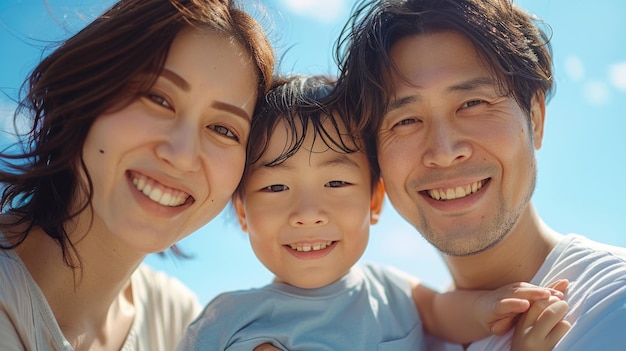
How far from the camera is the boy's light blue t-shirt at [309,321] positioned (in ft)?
9.25

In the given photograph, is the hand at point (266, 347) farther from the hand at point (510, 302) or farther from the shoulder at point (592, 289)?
the shoulder at point (592, 289)

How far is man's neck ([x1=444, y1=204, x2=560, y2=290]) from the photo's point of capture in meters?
3.04

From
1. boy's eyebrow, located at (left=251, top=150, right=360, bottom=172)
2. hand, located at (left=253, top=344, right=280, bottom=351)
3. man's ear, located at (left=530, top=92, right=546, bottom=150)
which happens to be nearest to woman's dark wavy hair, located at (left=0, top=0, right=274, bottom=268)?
boy's eyebrow, located at (left=251, top=150, right=360, bottom=172)

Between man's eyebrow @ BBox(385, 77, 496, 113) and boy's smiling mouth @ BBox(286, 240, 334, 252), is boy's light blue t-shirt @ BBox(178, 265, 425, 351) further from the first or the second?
man's eyebrow @ BBox(385, 77, 496, 113)

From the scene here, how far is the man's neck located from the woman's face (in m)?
1.52

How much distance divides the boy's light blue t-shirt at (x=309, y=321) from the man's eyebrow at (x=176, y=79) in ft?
3.83

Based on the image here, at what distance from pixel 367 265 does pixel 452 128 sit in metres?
1.19

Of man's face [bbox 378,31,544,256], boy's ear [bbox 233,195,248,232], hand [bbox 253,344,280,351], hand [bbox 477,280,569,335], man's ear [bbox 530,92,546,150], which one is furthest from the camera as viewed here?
boy's ear [bbox 233,195,248,232]

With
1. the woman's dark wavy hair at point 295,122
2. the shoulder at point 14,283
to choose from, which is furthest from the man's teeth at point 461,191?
the shoulder at point 14,283

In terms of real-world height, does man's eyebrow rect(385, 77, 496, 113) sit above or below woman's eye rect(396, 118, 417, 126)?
above

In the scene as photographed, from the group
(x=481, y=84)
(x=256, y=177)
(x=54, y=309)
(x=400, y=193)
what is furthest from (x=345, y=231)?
(x=54, y=309)

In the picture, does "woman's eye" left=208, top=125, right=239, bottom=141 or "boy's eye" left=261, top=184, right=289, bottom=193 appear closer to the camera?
"woman's eye" left=208, top=125, right=239, bottom=141

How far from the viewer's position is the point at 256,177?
3.09 m

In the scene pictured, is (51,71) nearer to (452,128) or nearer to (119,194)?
(119,194)
